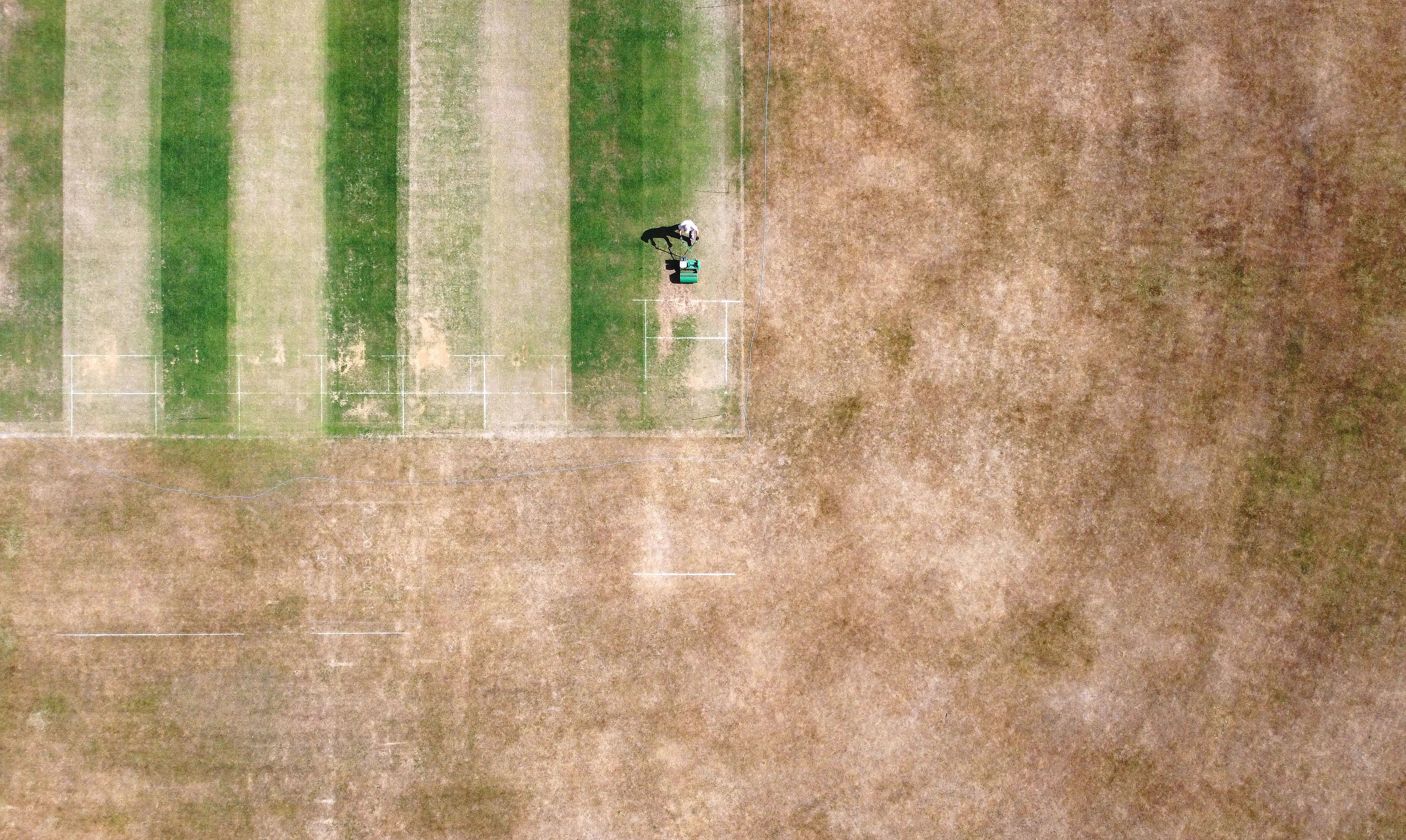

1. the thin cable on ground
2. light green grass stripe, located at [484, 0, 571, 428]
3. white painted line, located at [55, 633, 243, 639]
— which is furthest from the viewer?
light green grass stripe, located at [484, 0, 571, 428]

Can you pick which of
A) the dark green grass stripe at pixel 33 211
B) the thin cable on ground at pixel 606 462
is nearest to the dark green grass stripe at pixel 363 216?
the thin cable on ground at pixel 606 462

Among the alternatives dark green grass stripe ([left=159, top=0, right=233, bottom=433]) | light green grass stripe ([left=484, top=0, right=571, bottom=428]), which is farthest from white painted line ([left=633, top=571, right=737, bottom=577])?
dark green grass stripe ([left=159, top=0, right=233, bottom=433])

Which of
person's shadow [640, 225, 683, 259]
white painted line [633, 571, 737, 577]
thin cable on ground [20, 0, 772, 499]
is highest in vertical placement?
person's shadow [640, 225, 683, 259]

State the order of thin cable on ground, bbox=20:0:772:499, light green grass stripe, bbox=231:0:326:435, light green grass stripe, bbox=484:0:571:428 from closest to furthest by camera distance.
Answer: thin cable on ground, bbox=20:0:772:499, light green grass stripe, bbox=231:0:326:435, light green grass stripe, bbox=484:0:571:428

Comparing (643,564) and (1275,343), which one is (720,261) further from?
(1275,343)

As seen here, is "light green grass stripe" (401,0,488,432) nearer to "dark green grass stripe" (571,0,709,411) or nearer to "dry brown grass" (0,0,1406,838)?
"dry brown grass" (0,0,1406,838)

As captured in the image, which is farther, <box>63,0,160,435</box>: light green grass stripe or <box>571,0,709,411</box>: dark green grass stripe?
<box>571,0,709,411</box>: dark green grass stripe

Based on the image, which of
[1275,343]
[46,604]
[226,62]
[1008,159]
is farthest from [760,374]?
[46,604]
